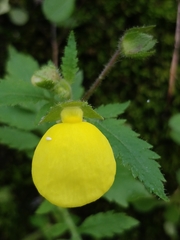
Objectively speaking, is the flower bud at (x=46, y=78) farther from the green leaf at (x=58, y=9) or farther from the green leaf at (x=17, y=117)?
the green leaf at (x=58, y=9)

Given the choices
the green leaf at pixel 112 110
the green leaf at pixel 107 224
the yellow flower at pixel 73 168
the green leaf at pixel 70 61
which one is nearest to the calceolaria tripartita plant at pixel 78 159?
the yellow flower at pixel 73 168

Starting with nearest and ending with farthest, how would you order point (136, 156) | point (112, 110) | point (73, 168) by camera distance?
point (73, 168) < point (136, 156) < point (112, 110)

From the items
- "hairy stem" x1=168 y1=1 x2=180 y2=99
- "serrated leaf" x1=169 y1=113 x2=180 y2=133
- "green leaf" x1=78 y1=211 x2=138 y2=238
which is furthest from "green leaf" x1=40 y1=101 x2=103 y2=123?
"hairy stem" x1=168 y1=1 x2=180 y2=99

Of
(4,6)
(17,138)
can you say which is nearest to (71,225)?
(17,138)

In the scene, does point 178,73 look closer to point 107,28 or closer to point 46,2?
point 107,28

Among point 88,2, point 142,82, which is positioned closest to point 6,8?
point 88,2

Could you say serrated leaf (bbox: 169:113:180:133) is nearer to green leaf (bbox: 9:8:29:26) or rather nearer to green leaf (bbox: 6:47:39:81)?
green leaf (bbox: 6:47:39:81)

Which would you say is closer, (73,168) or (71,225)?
(73,168)

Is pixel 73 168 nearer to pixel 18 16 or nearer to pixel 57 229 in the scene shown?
pixel 57 229
